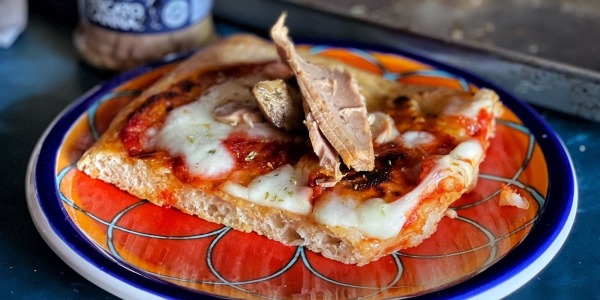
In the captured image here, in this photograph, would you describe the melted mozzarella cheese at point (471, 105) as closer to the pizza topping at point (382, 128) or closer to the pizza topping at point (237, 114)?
the pizza topping at point (382, 128)

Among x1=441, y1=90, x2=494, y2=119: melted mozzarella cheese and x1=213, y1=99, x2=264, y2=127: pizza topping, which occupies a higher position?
x1=441, y1=90, x2=494, y2=119: melted mozzarella cheese

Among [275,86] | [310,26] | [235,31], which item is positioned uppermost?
[275,86]

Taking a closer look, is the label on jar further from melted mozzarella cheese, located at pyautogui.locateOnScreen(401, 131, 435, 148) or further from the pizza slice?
melted mozzarella cheese, located at pyautogui.locateOnScreen(401, 131, 435, 148)

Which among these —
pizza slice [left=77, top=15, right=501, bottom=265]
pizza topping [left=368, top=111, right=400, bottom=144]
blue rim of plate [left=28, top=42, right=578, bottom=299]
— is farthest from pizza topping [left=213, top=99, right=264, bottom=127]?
blue rim of plate [left=28, top=42, right=578, bottom=299]

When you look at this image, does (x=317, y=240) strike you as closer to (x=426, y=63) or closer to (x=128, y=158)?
(x=128, y=158)

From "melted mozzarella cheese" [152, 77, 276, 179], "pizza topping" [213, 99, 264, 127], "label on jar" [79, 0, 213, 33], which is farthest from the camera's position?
"label on jar" [79, 0, 213, 33]

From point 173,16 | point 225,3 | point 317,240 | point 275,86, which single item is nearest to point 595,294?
point 317,240
